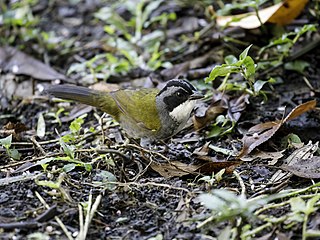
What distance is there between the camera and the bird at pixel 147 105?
498 cm

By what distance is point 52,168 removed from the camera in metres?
4.41

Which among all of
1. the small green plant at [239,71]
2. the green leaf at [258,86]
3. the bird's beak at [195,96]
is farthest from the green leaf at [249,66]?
Answer: the bird's beak at [195,96]

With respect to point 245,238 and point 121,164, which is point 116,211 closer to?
point 121,164

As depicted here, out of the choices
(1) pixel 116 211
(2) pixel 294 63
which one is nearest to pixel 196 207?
(1) pixel 116 211

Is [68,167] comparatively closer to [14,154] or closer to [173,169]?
[14,154]

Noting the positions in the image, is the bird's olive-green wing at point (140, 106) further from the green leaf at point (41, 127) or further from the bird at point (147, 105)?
the green leaf at point (41, 127)

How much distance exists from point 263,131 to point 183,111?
65cm

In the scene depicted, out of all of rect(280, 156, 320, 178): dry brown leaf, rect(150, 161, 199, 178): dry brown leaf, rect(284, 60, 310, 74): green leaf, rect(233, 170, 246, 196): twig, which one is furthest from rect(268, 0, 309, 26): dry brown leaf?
rect(233, 170, 246, 196): twig

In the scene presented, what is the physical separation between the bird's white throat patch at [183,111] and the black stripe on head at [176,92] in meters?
0.03

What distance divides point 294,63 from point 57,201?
2954mm

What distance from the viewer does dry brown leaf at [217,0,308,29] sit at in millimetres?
5949

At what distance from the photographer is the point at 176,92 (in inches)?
197

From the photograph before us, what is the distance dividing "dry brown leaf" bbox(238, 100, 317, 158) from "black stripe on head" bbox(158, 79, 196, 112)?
0.57 metres

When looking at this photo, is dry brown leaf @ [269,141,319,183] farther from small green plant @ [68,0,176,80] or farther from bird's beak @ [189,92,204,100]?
small green plant @ [68,0,176,80]
